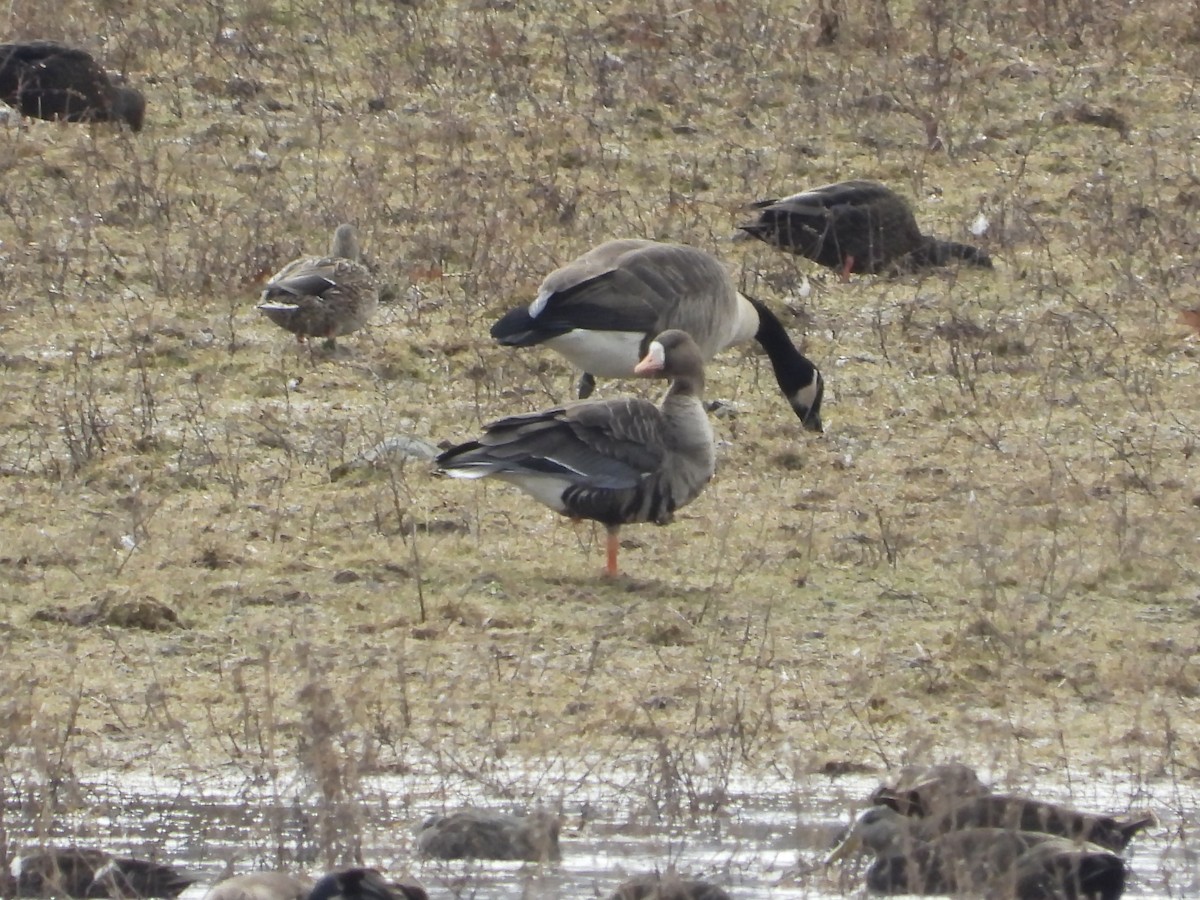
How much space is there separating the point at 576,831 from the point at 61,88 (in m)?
8.91

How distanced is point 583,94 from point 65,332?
17.0 feet

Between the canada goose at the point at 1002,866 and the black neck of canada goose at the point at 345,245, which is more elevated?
the canada goose at the point at 1002,866

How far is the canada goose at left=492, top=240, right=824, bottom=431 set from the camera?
30.7ft

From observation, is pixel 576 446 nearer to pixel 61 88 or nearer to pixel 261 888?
pixel 261 888

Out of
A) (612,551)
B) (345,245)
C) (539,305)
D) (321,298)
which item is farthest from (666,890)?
(345,245)

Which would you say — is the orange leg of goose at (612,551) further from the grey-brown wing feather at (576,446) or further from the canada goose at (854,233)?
the canada goose at (854,233)

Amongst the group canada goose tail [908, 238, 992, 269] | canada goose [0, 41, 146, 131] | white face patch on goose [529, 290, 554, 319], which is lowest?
canada goose [0, 41, 146, 131]

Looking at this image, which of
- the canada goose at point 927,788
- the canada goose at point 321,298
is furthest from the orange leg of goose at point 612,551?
the canada goose at point 321,298

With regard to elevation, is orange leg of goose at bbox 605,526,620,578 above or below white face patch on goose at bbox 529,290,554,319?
below

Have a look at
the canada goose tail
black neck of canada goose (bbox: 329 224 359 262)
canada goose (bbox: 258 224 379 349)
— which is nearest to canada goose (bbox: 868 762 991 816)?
canada goose (bbox: 258 224 379 349)

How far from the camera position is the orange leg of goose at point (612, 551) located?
24.5 ft

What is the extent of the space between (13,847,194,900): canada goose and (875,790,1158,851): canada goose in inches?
57.1

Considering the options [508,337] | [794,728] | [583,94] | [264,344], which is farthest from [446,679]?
[583,94]

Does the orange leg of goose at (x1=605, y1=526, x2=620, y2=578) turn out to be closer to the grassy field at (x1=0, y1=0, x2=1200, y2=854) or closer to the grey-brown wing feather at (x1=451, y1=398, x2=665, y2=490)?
the grassy field at (x1=0, y1=0, x2=1200, y2=854)
